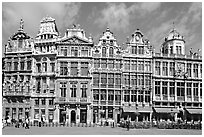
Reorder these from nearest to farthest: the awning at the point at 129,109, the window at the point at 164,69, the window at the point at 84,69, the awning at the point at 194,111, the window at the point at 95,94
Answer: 1. the awning at the point at 129,109
2. the window at the point at 95,94
3. the awning at the point at 194,111
4. the window at the point at 84,69
5. the window at the point at 164,69

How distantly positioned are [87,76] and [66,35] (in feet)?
18.5

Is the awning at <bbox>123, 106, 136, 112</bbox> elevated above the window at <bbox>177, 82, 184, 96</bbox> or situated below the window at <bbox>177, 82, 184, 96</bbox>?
below

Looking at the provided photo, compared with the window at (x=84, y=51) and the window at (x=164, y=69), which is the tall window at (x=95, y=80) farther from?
the window at (x=164, y=69)

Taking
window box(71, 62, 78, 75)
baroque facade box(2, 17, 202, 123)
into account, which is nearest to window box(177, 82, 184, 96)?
baroque facade box(2, 17, 202, 123)

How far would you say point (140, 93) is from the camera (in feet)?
119

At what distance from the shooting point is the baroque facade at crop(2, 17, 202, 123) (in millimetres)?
35094

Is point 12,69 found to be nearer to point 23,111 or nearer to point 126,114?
point 23,111

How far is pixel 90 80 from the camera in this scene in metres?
35.5

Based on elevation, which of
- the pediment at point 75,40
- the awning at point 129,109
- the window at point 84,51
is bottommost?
the awning at point 129,109

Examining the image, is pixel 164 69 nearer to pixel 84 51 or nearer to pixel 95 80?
pixel 95 80

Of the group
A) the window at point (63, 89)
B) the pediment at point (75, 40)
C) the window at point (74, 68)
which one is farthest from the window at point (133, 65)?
the window at point (63, 89)

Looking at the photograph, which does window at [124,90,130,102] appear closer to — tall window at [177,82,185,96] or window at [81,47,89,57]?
tall window at [177,82,185,96]

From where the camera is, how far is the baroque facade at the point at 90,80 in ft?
115

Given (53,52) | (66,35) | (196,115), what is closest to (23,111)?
(53,52)
